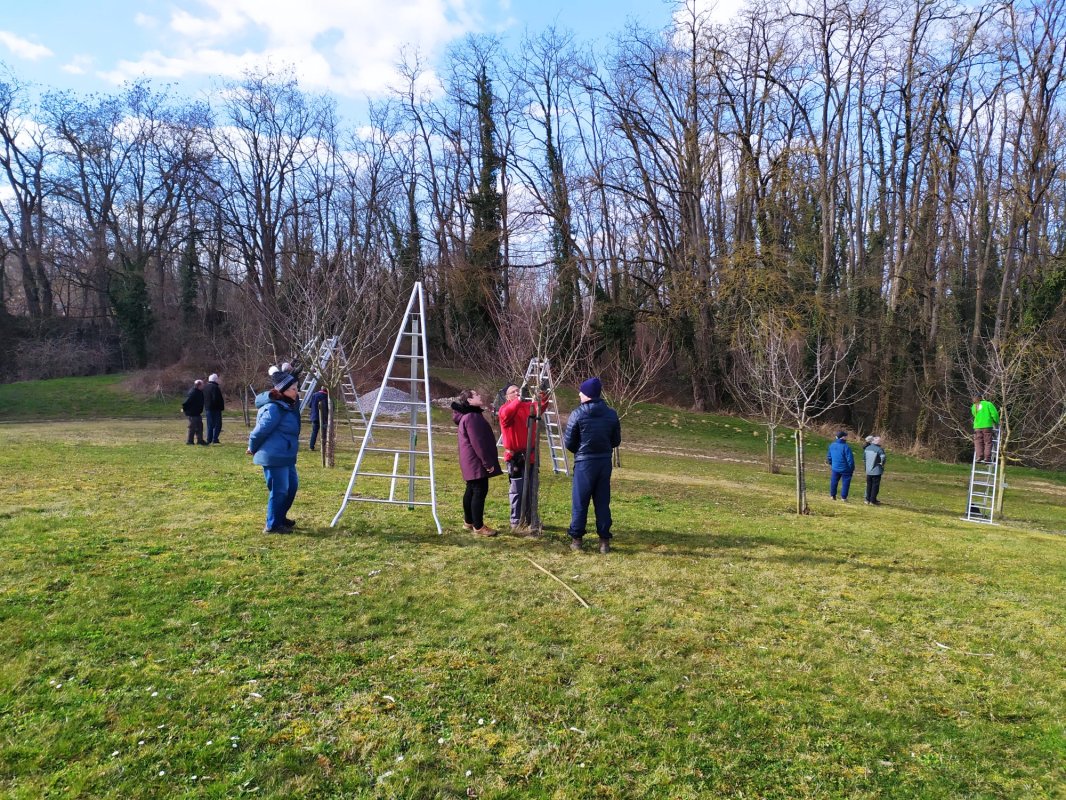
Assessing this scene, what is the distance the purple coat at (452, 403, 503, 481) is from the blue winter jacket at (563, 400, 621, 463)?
86 centimetres

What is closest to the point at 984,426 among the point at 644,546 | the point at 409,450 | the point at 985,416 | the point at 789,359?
the point at 985,416

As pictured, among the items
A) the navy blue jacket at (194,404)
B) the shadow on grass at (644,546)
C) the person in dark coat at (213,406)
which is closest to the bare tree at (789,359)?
the shadow on grass at (644,546)

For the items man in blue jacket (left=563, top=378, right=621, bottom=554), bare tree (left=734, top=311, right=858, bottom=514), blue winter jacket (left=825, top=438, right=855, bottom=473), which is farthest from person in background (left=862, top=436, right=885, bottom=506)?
man in blue jacket (left=563, top=378, right=621, bottom=554)

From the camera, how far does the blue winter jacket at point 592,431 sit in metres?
6.99

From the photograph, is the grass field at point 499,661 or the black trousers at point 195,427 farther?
the black trousers at point 195,427

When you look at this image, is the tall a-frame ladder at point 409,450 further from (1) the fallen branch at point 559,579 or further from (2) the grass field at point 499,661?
(1) the fallen branch at point 559,579

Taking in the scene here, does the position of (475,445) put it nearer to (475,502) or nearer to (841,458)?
(475,502)

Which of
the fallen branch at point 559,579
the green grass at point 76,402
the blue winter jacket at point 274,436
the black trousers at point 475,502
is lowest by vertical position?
the green grass at point 76,402

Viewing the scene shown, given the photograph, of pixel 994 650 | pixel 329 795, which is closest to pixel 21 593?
pixel 329 795

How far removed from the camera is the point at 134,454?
1338cm

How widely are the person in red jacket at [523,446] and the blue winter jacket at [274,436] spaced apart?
2225mm

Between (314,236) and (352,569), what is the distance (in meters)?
39.5

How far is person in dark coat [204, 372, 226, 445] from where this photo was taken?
15688 mm

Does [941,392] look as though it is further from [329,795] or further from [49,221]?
[49,221]
